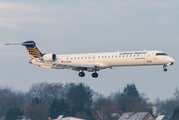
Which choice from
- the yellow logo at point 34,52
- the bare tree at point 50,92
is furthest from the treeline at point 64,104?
the yellow logo at point 34,52

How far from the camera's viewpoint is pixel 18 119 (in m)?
81.7

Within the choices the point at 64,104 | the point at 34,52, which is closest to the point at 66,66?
the point at 34,52

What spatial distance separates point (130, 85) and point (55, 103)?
152ft

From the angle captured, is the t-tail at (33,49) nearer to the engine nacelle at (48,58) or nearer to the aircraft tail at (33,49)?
the aircraft tail at (33,49)

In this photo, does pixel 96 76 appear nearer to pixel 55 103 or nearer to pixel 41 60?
pixel 41 60

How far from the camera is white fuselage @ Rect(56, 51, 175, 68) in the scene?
164 ft

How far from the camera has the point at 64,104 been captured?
89.6 m

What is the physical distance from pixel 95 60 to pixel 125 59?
4.67 metres

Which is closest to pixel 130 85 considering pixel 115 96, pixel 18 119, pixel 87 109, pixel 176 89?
pixel 115 96

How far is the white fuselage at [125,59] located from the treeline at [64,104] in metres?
28.5

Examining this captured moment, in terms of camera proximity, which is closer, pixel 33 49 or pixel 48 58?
pixel 48 58

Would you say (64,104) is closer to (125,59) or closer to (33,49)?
(33,49)

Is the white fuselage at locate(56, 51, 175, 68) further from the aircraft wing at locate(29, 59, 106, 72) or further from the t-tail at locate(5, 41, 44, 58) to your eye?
the t-tail at locate(5, 41, 44, 58)

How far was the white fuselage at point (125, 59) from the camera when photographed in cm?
5003
